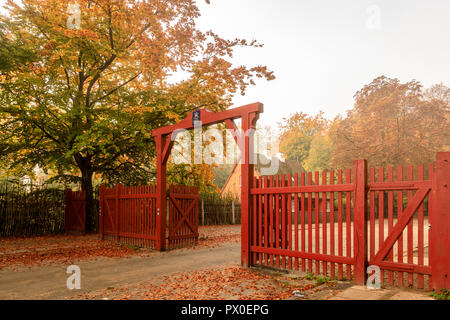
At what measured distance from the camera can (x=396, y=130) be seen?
2942 cm

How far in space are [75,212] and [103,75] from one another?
617cm

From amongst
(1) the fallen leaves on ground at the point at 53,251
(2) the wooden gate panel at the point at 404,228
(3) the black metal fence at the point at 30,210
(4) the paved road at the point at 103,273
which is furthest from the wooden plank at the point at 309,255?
(3) the black metal fence at the point at 30,210

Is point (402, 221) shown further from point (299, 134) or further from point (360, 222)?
point (299, 134)

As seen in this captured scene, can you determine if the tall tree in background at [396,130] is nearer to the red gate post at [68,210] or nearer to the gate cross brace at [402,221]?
the red gate post at [68,210]

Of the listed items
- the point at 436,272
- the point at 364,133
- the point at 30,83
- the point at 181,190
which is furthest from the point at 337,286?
the point at 364,133

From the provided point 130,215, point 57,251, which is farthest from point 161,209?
point 57,251

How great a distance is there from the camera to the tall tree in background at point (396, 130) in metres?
28.4

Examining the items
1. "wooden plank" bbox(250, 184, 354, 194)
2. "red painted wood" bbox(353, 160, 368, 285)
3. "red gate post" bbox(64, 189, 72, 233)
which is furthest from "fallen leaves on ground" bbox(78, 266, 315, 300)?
"red gate post" bbox(64, 189, 72, 233)

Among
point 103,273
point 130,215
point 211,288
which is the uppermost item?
point 130,215

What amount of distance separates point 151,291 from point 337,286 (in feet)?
9.52

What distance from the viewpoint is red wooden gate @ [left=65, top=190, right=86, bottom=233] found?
14.4 m

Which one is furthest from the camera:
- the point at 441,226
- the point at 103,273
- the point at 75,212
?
the point at 75,212

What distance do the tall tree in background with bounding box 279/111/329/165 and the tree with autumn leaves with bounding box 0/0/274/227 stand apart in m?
40.5
